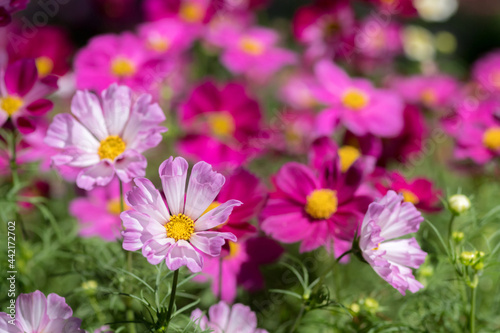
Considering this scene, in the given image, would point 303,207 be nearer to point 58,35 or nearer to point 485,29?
point 58,35

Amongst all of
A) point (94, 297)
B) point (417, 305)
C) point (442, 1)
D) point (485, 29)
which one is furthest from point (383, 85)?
point (485, 29)

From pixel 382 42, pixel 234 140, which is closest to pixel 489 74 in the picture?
Result: pixel 382 42

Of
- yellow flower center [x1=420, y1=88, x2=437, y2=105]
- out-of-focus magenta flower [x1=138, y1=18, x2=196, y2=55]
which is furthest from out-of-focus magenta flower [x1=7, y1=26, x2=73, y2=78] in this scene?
yellow flower center [x1=420, y1=88, x2=437, y2=105]

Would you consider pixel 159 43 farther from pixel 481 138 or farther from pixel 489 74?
pixel 489 74

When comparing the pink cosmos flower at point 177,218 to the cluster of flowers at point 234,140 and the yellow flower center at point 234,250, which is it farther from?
the yellow flower center at point 234,250

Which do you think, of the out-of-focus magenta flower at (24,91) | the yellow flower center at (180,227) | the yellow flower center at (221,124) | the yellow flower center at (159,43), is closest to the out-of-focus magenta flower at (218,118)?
the yellow flower center at (221,124)

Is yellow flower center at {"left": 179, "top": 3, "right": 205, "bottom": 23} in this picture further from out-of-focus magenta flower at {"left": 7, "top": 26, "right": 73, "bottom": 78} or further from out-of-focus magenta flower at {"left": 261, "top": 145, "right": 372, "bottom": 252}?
out-of-focus magenta flower at {"left": 261, "top": 145, "right": 372, "bottom": 252}
